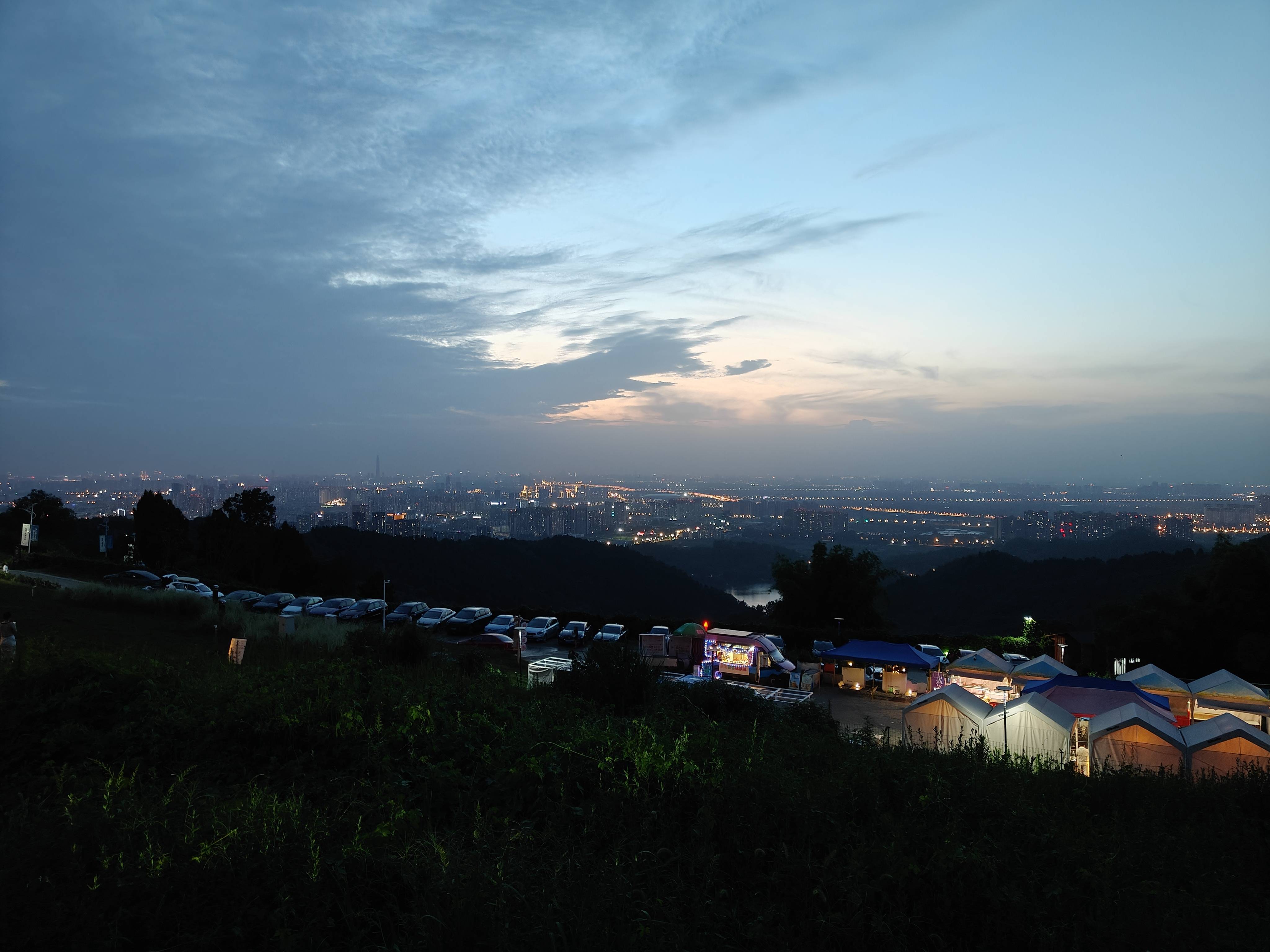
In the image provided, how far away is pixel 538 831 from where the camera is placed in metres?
4.04

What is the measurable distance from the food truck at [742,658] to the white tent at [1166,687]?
755 cm

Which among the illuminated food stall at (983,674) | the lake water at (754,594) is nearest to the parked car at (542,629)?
the illuminated food stall at (983,674)

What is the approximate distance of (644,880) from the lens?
355 centimetres

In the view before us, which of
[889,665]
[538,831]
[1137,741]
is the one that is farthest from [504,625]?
[538,831]

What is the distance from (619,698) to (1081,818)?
4694mm

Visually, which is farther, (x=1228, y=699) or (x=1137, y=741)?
(x=1228, y=699)

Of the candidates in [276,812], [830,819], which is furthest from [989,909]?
[276,812]

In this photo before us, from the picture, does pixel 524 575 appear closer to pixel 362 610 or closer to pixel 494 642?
pixel 362 610

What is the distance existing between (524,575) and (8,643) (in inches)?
1737

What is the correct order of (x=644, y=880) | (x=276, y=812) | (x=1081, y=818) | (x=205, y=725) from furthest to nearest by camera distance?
(x=205, y=725) → (x=1081, y=818) → (x=276, y=812) → (x=644, y=880)

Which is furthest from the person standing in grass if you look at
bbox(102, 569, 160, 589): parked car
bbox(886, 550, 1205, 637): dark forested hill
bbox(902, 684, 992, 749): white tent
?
bbox(886, 550, 1205, 637): dark forested hill

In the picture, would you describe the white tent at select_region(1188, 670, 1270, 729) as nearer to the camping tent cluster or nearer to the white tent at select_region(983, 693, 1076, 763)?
the camping tent cluster

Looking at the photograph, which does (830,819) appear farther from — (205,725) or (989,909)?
(205,725)

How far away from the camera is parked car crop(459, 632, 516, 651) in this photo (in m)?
18.6
